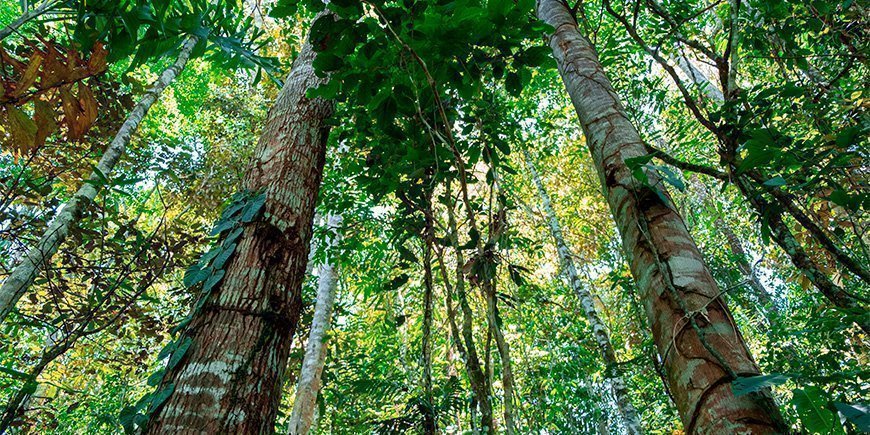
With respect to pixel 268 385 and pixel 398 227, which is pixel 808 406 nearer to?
pixel 268 385

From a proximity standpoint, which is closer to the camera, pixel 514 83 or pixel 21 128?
pixel 21 128

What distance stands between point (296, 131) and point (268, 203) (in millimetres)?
537

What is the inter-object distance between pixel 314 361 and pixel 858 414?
4258 mm


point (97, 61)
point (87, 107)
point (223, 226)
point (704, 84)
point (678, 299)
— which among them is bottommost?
point (678, 299)

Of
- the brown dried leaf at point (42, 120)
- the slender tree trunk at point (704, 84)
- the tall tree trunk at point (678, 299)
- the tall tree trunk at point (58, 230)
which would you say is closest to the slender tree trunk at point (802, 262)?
the tall tree trunk at point (678, 299)

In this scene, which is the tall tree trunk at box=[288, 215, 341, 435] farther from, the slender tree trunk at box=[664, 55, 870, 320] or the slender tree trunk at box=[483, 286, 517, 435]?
the slender tree trunk at box=[664, 55, 870, 320]

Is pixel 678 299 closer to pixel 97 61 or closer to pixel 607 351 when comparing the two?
pixel 97 61

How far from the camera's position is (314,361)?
4.39m

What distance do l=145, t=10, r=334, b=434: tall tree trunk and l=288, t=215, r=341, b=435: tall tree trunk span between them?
2146mm

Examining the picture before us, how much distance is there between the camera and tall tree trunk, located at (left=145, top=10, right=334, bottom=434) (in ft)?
4.58

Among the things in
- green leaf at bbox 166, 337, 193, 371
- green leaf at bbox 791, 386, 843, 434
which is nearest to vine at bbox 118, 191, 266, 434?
green leaf at bbox 166, 337, 193, 371

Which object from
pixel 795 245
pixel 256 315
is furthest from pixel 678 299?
pixel 795 245

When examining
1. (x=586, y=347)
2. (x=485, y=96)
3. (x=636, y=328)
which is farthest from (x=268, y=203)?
(x=636, y=328)

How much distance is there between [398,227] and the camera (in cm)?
295
